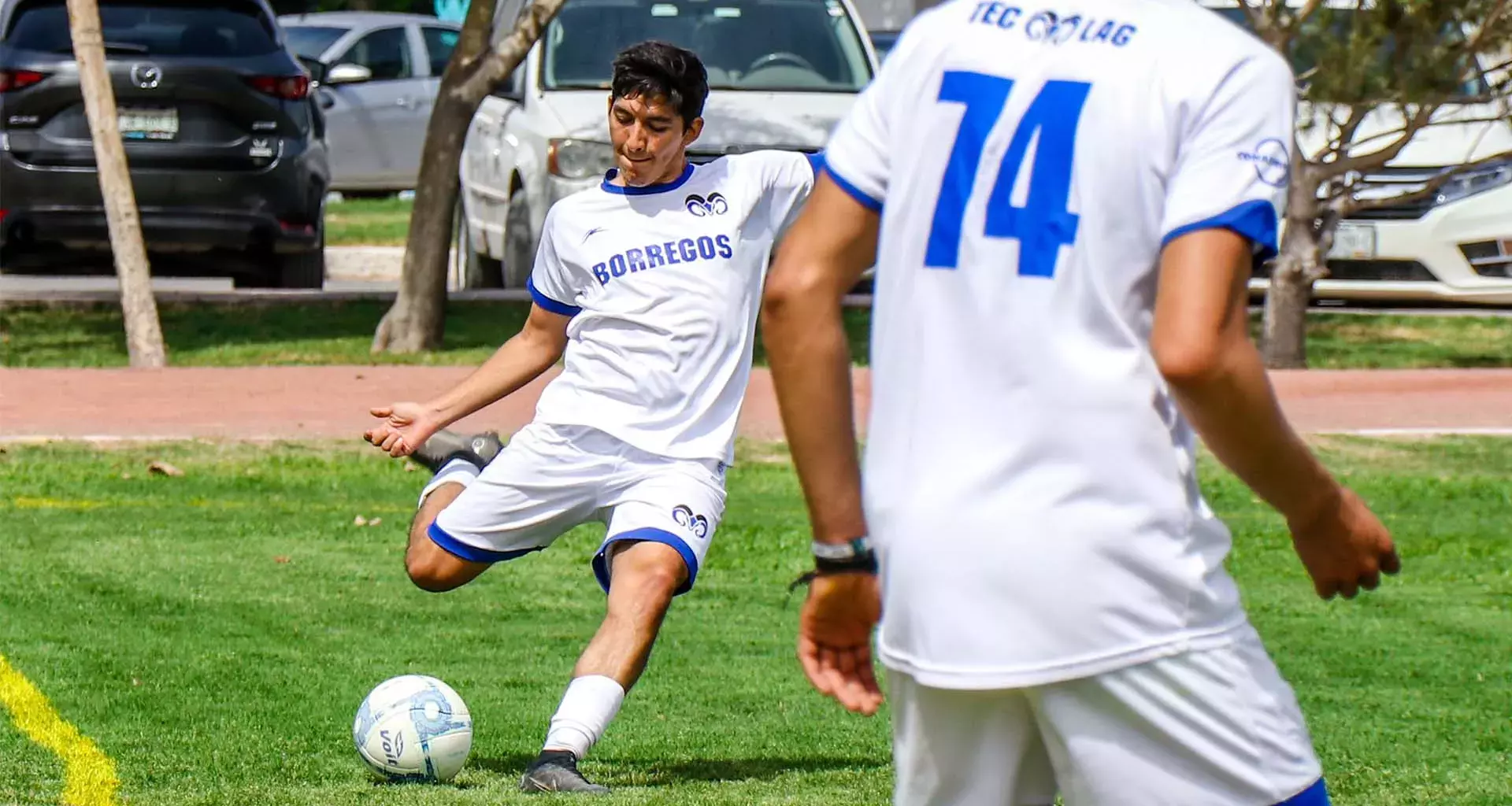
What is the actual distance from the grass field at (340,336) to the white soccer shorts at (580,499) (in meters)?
8.12

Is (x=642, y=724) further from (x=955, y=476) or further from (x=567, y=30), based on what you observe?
(x=567, y=30)

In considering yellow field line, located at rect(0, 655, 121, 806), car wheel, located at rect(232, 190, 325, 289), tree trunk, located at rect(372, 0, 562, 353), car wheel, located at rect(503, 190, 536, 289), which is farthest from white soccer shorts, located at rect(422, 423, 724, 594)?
car wheel, located at rect(232, 190, 325, 289)

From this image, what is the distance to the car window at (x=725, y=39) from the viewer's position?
14484 mm

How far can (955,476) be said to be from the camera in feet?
9.32

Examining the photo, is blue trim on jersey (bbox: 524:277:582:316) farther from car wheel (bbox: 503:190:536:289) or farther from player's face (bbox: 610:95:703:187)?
car wheel (bbox: 503:190:536:289)

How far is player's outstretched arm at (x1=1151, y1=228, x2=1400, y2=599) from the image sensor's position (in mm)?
2668

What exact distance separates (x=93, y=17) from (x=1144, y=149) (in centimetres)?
1161

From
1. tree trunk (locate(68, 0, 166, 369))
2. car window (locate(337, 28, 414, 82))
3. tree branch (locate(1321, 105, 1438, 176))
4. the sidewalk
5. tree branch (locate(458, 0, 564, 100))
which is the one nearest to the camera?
the sidewalk

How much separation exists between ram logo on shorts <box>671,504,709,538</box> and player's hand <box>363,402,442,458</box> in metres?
0.64

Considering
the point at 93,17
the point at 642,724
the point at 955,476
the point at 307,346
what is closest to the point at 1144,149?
the point at 955,476

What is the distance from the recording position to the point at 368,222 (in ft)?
77.3

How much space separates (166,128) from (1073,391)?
12525 millimetres

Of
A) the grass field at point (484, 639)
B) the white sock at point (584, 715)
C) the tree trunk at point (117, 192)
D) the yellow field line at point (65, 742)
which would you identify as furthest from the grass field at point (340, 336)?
the white sock at point (584, 715)

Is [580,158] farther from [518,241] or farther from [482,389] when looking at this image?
[482,389]
